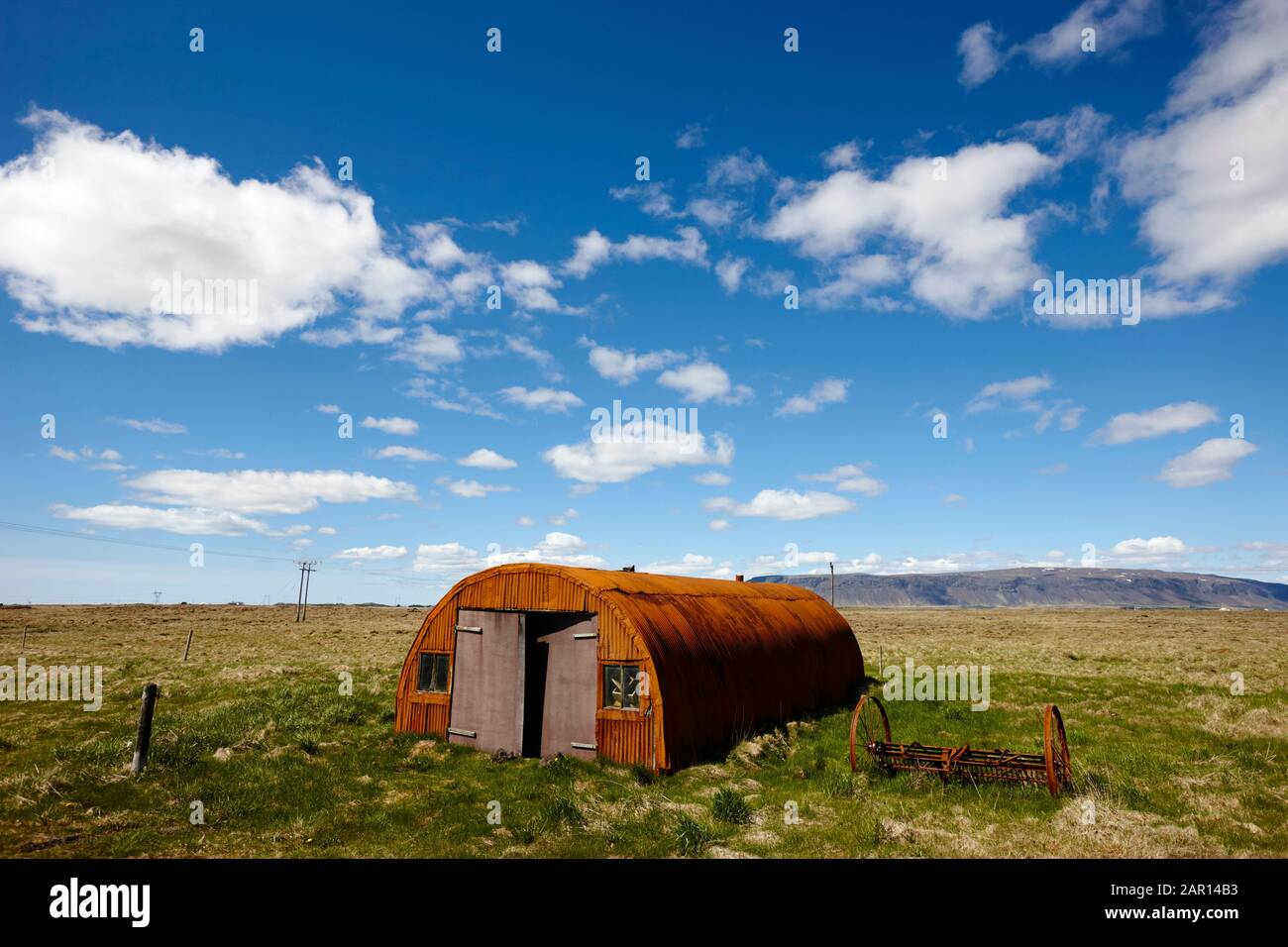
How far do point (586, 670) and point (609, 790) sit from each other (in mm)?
3404

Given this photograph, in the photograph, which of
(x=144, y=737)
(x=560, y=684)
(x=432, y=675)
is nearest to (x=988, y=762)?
(x=560, y=684)

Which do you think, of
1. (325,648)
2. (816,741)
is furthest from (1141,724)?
Answer: (325,648)

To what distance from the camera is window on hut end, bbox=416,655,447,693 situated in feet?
59.3

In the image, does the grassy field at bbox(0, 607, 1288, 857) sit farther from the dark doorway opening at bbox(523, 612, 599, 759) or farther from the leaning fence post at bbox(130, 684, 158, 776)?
the dark doorway opening at bbox(523, 612, 599, 759)

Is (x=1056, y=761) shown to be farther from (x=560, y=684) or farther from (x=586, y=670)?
(x=560, y=684)

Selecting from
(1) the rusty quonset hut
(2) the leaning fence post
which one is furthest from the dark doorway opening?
(2) the leaning fence post

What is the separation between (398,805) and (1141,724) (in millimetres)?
20077

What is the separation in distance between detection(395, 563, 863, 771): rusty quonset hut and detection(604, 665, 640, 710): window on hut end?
0.02m

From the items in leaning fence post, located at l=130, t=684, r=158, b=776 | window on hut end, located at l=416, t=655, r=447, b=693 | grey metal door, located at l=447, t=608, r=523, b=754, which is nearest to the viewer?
leaning fence post, located at l=130, t=684, r=158, b=776

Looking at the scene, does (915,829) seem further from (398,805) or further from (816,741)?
(398,805)

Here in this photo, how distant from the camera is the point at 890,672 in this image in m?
31.9

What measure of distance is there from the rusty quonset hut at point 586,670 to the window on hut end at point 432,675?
3cm

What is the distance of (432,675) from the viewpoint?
1830cm
